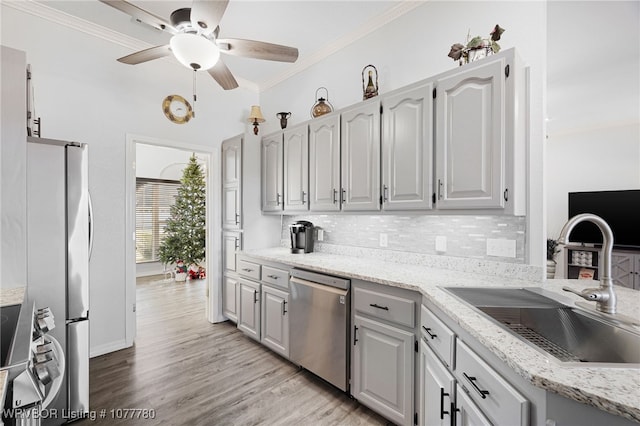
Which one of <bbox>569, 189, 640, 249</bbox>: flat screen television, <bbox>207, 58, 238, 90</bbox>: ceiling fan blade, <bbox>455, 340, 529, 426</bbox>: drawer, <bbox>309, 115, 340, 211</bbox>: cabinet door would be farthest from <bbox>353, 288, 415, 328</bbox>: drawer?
<bbox>207, 58, 238, 90</bbox>: ceiling fan blade

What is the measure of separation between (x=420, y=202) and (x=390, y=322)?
32.3 inches

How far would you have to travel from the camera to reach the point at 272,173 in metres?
3.29

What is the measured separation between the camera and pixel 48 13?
2.50 meters

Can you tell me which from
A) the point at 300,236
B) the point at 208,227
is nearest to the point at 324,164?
the point at 300,236

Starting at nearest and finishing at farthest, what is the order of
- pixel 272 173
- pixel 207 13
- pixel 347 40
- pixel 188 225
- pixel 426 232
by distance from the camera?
pixel 207 13 < pixel 426 232 < pixel 347 40 < pixel 272 173 < pixel 188 225

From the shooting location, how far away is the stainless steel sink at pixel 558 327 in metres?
1.00

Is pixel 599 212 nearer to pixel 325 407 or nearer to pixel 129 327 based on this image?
pixel 325 407

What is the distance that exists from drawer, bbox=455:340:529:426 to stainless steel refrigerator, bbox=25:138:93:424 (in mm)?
2177

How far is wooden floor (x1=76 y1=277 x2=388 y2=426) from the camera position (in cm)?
188

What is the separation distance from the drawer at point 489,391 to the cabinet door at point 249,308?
6.88 feet

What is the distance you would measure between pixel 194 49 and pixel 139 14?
0.34 metres

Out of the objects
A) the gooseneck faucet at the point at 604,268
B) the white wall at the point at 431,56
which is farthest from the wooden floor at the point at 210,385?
the white wall at the point at 431,56

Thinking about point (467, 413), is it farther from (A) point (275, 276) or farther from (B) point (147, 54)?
(B) point (147, 54)

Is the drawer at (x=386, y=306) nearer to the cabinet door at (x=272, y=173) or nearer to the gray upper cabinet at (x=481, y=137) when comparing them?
the gray upper cabinet at (x=481, y=137)
